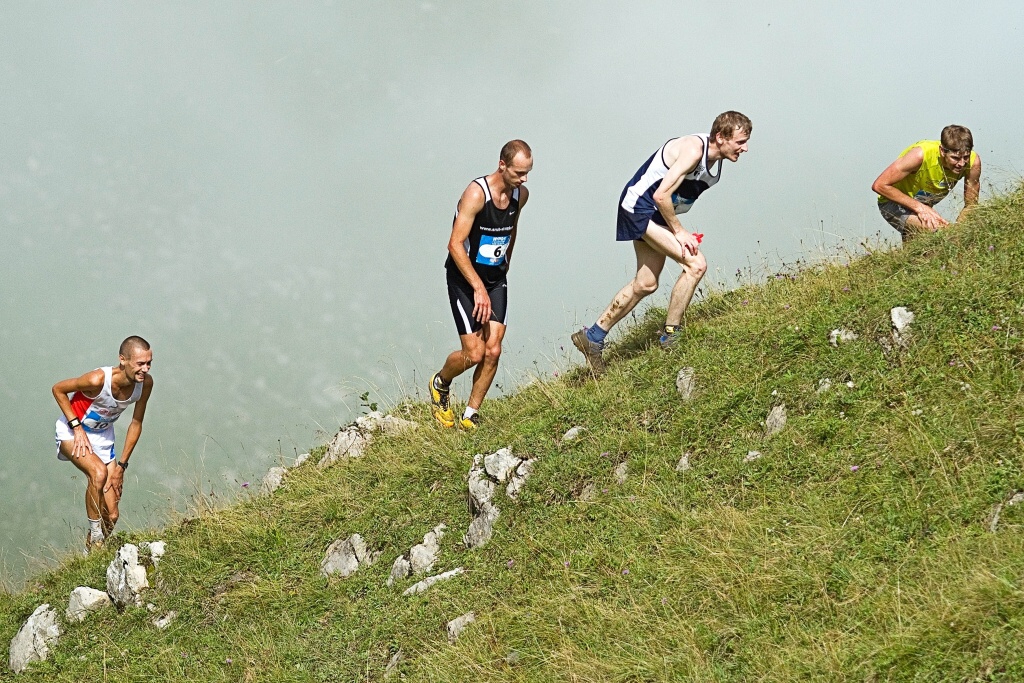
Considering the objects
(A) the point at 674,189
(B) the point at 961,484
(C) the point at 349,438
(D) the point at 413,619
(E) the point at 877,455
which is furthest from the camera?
(C) the point at 349,438

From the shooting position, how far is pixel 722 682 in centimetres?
483

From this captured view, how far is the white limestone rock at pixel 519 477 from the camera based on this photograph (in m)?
7.48

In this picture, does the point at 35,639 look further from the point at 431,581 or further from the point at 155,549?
the point at 431,581

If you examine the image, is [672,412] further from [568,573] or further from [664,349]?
[568,573]

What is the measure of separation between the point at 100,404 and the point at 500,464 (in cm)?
418

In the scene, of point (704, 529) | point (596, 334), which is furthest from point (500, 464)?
point (704, 529)

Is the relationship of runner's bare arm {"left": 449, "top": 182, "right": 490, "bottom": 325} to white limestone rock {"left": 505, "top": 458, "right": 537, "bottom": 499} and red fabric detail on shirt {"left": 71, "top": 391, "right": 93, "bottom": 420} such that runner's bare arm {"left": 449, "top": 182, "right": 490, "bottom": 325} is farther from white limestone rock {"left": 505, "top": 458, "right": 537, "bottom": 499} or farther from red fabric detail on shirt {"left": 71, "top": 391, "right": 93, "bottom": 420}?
red fabric detail on shirt {"left": 71, "top": 391, "right": 93, "bottom": 420}

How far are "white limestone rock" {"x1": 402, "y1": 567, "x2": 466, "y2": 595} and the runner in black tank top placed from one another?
6.22 ft

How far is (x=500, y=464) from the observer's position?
25.3 ft

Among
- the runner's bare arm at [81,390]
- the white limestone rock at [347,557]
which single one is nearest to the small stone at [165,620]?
the white limestone rock at [347,557]

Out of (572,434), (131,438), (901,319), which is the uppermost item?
(131,438)

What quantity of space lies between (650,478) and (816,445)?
115 cm

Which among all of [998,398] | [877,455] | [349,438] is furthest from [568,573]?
[349,438]

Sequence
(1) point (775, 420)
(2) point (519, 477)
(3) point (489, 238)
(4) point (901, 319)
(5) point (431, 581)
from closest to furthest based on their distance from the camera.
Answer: (1) point (775, 420) < (4) point (901, 319) < (5) point (431, 581) < (2) point (519, 477) < (3) point (489, 238)
